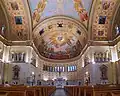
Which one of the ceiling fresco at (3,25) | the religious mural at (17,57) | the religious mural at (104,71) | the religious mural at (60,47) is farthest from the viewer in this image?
the religious mural at (60,47)

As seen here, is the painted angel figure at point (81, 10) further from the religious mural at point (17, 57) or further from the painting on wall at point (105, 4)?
the religious mural at point (17, 57)

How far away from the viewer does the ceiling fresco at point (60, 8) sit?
21578 mm

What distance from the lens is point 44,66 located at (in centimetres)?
3319

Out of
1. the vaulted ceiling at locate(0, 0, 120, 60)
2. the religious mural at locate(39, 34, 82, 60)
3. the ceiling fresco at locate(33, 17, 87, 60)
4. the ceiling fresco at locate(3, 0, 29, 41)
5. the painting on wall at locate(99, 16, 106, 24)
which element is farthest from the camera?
the religious mural at locate(39, 34, 82, 60)

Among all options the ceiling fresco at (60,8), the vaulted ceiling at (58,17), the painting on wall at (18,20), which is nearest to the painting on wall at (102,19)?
the vaulted ceiling at (58,17)

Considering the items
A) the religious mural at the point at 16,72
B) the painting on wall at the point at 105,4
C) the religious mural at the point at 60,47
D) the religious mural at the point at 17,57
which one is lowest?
the religious mural at the point at 16,72

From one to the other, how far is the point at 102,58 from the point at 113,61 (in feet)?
5.19

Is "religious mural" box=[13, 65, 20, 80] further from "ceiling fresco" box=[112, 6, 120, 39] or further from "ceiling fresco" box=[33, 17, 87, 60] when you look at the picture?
"ceiling fresco" box=[112, 6, 120, 39]

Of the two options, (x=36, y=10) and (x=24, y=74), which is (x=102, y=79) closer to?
(x=24, y=74)

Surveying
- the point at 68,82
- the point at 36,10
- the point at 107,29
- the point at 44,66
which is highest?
the point at 36,10

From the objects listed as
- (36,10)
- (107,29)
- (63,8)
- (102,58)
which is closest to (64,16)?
(63,8)

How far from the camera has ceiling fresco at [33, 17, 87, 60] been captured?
26.9 meters

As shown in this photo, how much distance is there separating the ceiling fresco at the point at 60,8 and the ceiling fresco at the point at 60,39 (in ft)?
5.03

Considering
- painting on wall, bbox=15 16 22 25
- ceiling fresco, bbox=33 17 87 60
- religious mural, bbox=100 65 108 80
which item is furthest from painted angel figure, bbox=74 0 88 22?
painting on wall, bbox=15 16 22 25
